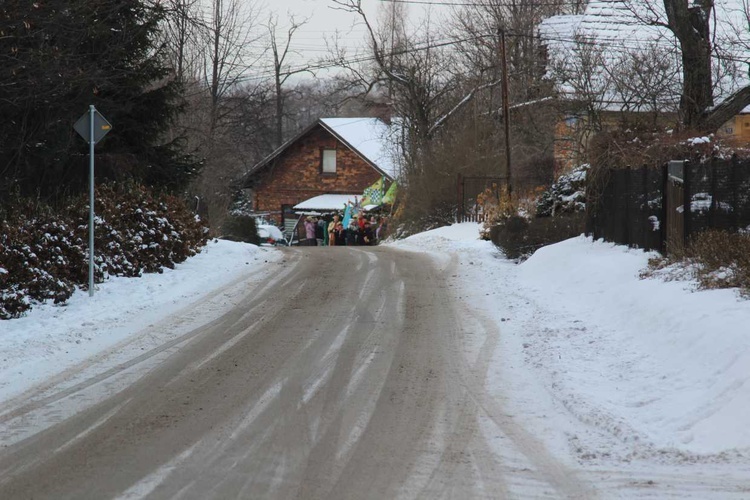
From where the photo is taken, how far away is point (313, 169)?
169ft

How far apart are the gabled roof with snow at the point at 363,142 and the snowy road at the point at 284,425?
3851 cm

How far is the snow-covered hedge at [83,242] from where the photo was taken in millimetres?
10930

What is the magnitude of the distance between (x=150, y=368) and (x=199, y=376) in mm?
643

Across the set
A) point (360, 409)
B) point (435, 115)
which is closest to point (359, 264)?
point (360, 409)

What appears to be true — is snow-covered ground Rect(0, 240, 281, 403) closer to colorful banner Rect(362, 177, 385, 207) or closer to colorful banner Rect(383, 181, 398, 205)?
colorful banner Rect(383, 181, 398, 205)

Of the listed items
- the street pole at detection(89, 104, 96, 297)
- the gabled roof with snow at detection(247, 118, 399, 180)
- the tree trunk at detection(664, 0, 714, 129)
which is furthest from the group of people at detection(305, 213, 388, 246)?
the street pole at detection(89, 104, 96, 297)

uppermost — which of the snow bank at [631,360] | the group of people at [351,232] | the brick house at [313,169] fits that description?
the brick house at [313,169]

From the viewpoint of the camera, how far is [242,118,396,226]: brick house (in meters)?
50.9

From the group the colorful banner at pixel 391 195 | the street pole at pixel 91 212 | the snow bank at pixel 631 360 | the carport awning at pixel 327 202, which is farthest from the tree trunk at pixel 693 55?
the carport awning at pixel 327 202

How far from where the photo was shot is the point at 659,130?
15.5 meters

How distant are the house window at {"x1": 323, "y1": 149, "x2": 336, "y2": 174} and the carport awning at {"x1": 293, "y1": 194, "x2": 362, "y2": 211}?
5.22ft

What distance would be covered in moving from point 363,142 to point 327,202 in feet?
15.1

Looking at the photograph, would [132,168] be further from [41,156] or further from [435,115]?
[435,115]

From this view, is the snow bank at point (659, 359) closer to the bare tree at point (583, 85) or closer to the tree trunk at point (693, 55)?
the tree trunk at point (693, 55)
